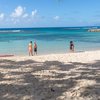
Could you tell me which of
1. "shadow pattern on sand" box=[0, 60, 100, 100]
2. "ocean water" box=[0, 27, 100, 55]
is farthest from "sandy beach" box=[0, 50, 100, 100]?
"ocean water" box=[0, 27, 100, 55]

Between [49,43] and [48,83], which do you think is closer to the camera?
[48,83]

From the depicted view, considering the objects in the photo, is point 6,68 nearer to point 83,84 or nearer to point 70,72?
point 70,72

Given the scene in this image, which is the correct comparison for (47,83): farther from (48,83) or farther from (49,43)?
(49,43)

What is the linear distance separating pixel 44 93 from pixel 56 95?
362mm

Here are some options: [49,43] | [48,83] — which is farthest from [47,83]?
[49,43]

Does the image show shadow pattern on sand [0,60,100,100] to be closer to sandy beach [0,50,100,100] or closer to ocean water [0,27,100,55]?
sandy beach [0,50,100,100]

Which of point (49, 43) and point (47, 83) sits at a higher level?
point (49, 43)

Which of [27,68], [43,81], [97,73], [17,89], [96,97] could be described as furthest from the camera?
[27,68]

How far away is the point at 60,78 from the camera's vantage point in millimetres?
9344

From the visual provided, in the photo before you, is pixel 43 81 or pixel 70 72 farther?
pixel 70 72

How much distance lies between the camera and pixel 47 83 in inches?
340

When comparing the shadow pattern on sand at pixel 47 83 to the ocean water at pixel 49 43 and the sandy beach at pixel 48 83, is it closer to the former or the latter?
the sandy beach at pixel 48 83

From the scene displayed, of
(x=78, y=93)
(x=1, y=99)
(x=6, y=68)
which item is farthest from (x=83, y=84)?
(x=6, y=68)

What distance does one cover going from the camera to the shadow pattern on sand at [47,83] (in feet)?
24.3
